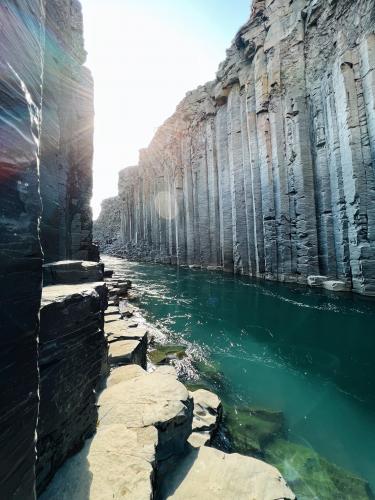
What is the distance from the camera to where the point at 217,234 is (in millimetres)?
22422

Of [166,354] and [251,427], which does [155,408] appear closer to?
[251,427]

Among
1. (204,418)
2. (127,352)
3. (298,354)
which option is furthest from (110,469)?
(298,354)

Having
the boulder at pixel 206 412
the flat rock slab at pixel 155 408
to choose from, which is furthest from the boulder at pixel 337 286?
the flat rock slab at pixel 155 408

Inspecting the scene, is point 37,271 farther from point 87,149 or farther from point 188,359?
point 87,149

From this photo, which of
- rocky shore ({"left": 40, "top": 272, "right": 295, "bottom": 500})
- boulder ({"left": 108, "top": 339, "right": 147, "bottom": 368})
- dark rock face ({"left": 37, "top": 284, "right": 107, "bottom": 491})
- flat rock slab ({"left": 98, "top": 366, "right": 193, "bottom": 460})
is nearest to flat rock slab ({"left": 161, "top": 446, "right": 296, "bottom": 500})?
rocky shore ({"left": 40, "top": 272, "right": 295, "bottom": 500})

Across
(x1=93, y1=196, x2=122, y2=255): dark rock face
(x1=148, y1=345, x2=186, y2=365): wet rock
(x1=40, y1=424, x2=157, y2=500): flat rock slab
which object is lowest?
(x1=148, y1=345, x2=186, y2=365): wet rock

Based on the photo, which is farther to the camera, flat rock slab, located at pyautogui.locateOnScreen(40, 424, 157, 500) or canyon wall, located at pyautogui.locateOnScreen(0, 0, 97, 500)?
flat rock slab, located at pyautogui.locateOnScreen(40, 424, 157, 500)

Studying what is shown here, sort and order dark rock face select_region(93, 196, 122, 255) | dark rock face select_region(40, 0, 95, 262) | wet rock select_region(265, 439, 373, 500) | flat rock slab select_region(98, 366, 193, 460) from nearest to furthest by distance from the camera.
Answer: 1. flat rock slab select_region(98, 366, 193, 460)
2. wet rock select_region(265, 439, 373, 500)
3. dark rock face select_region(40, 0, 95, 262)
4. dark rock face select_region(93, 196, 122, 255)

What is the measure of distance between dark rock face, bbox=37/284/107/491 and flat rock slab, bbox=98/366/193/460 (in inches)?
13.6

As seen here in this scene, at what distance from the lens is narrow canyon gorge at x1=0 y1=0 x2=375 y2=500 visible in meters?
1.33

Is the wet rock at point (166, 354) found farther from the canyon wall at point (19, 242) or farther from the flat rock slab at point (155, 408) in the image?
the canyon wall at point (19, 242)

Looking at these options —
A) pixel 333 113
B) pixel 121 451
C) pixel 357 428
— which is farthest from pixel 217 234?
pixel 121 451

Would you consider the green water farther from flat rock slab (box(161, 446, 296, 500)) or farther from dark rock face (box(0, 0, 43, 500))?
dark rock face (box(0, 0, 43, 500))

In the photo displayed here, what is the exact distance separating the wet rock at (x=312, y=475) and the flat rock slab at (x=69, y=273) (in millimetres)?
3150
